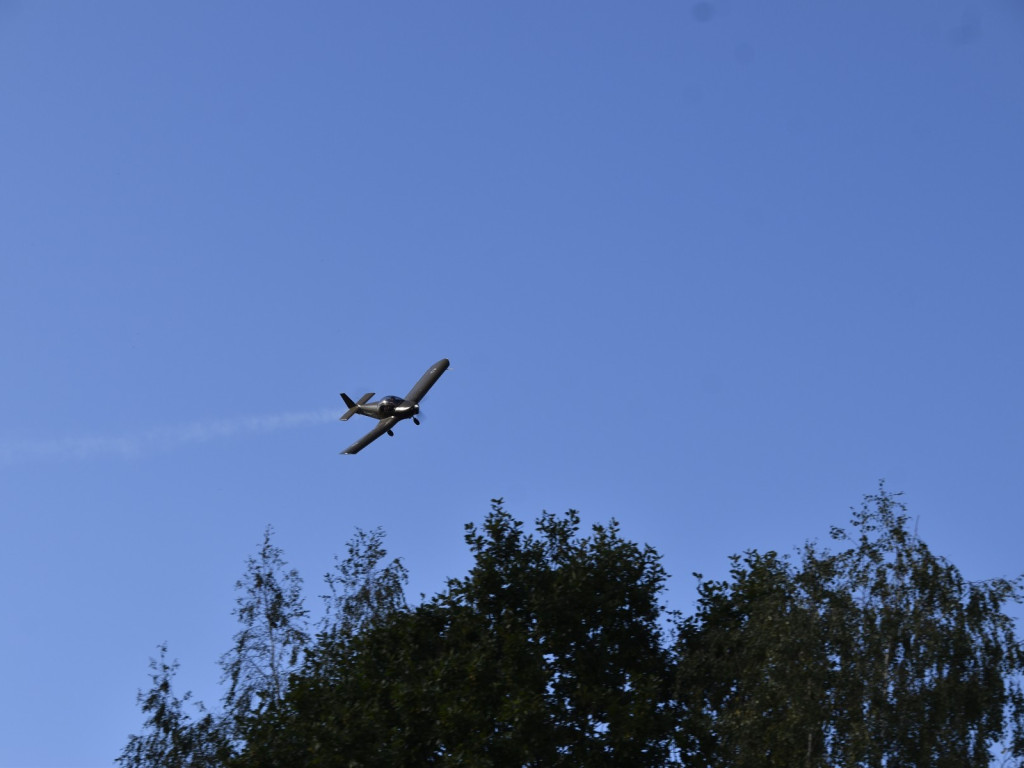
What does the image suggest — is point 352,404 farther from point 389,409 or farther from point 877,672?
point 877,672

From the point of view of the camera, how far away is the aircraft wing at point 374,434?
46103 millimetres

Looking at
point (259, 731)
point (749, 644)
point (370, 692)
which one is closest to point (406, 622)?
point (370, 692)

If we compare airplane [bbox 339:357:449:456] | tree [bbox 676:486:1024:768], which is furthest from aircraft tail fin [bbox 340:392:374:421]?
tree [bbox 676:486:1024:768]

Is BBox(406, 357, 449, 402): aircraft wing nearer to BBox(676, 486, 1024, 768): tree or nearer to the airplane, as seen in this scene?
the airplane

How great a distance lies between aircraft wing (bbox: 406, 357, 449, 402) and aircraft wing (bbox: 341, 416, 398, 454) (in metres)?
1.11

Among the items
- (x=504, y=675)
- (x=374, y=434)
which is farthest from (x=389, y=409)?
(x=504, y=675)

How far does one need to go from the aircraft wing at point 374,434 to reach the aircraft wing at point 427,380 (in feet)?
3.64

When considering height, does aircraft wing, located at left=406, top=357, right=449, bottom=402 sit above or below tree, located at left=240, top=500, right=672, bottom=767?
above

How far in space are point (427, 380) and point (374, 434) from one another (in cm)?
314

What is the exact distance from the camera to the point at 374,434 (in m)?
46.5

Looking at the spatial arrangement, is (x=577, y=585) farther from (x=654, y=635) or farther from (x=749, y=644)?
(x=749, y=644)

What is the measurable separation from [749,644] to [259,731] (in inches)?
663

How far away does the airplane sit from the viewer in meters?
45.7

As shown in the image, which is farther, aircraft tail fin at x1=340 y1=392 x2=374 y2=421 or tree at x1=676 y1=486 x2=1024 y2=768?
aircraft tail fin at x1=340 y1=392 x2=374 y2=421
